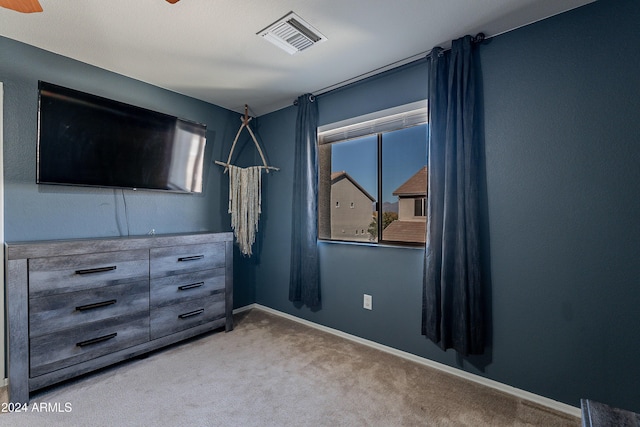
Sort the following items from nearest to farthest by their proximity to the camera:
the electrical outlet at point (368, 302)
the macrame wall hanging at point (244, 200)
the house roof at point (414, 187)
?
the electrical outlet at point (368, 302), the house roof at point (414, 187), the macrame wall hanging at point (244, 200)

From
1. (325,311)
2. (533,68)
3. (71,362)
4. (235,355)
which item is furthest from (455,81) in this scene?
(71,362)

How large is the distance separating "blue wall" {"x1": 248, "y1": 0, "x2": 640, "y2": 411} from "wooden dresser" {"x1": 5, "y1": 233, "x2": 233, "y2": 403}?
6.49 ft

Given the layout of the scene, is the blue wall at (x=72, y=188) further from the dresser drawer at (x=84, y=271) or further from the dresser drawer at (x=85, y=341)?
the dresser drawer at (x=85, y=341)

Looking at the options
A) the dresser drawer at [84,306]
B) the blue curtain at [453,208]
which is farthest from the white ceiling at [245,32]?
the dresser drawer at [84,306]

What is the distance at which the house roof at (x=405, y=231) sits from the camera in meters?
2.59

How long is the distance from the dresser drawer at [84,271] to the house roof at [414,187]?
87.5 inches

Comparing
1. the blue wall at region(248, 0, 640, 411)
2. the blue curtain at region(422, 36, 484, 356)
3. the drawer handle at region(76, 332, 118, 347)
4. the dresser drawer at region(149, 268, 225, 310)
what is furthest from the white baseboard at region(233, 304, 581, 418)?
the drawer handle at region(76, 332, 118, 347)

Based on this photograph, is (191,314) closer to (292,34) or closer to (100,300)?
(100,300)

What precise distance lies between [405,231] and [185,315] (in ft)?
7.06

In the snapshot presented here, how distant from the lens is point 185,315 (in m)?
2.49

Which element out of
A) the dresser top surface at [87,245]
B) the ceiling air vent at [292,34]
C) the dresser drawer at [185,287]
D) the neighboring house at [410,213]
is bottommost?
the dresser drawer at [185,287]

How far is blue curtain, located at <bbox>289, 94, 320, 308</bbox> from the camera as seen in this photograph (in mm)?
2861

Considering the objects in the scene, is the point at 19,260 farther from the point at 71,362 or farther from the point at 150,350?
the point at 150,350

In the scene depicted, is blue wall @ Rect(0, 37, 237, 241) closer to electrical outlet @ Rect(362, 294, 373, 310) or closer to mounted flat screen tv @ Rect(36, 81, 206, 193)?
mounted flat screen tv @ Rect(36, 81, 206, 193)
